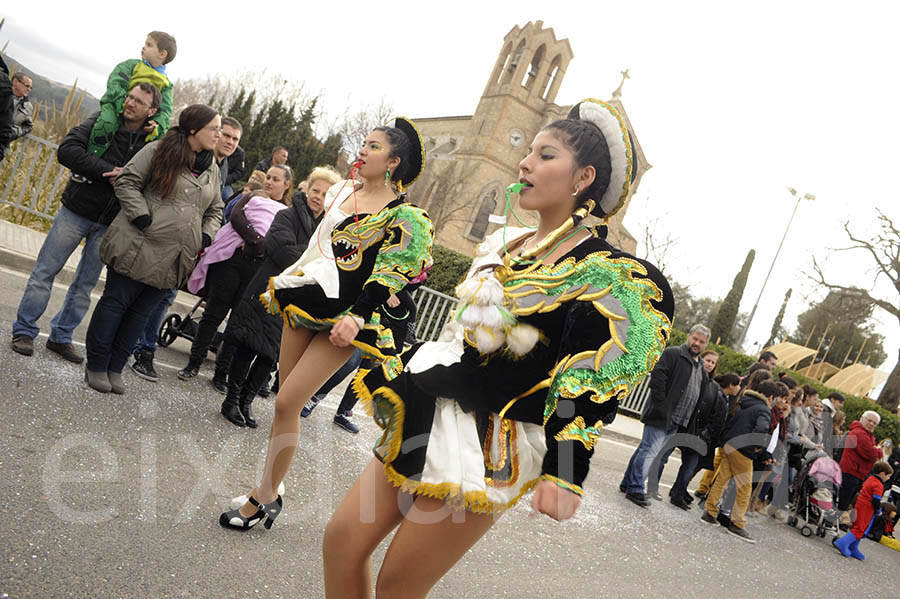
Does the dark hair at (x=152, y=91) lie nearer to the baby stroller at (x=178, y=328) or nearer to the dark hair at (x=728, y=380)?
the baby stroller at (x=178, y=328)

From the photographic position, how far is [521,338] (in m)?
1.96

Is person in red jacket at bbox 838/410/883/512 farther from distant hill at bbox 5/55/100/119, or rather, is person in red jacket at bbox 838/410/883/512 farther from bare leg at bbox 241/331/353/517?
distant hill at bbox 5/55/100/119

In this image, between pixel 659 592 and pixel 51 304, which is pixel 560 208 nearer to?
pixel 659 592

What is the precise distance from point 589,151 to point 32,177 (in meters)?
9.43

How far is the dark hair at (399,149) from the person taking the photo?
3521 mm

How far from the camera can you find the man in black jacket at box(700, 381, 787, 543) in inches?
314

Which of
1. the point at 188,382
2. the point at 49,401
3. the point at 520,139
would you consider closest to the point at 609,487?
the point at 188,382

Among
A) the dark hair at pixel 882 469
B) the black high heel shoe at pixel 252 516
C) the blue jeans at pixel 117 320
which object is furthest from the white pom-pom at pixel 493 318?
the dark hair at pixel 882 469

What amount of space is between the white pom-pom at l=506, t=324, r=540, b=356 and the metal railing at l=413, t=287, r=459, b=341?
383 inches

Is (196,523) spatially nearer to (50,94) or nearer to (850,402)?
(50,94)

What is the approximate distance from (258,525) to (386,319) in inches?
58.2

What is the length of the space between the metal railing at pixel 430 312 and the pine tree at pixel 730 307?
23.6 metres

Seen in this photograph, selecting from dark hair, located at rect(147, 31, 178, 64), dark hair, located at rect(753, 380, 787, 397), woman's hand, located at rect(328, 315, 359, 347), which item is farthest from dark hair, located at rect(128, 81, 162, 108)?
dark hair, located at rect(753, 380, 787, 397)

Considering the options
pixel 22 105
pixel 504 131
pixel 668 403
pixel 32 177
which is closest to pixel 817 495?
pixel 668 403
